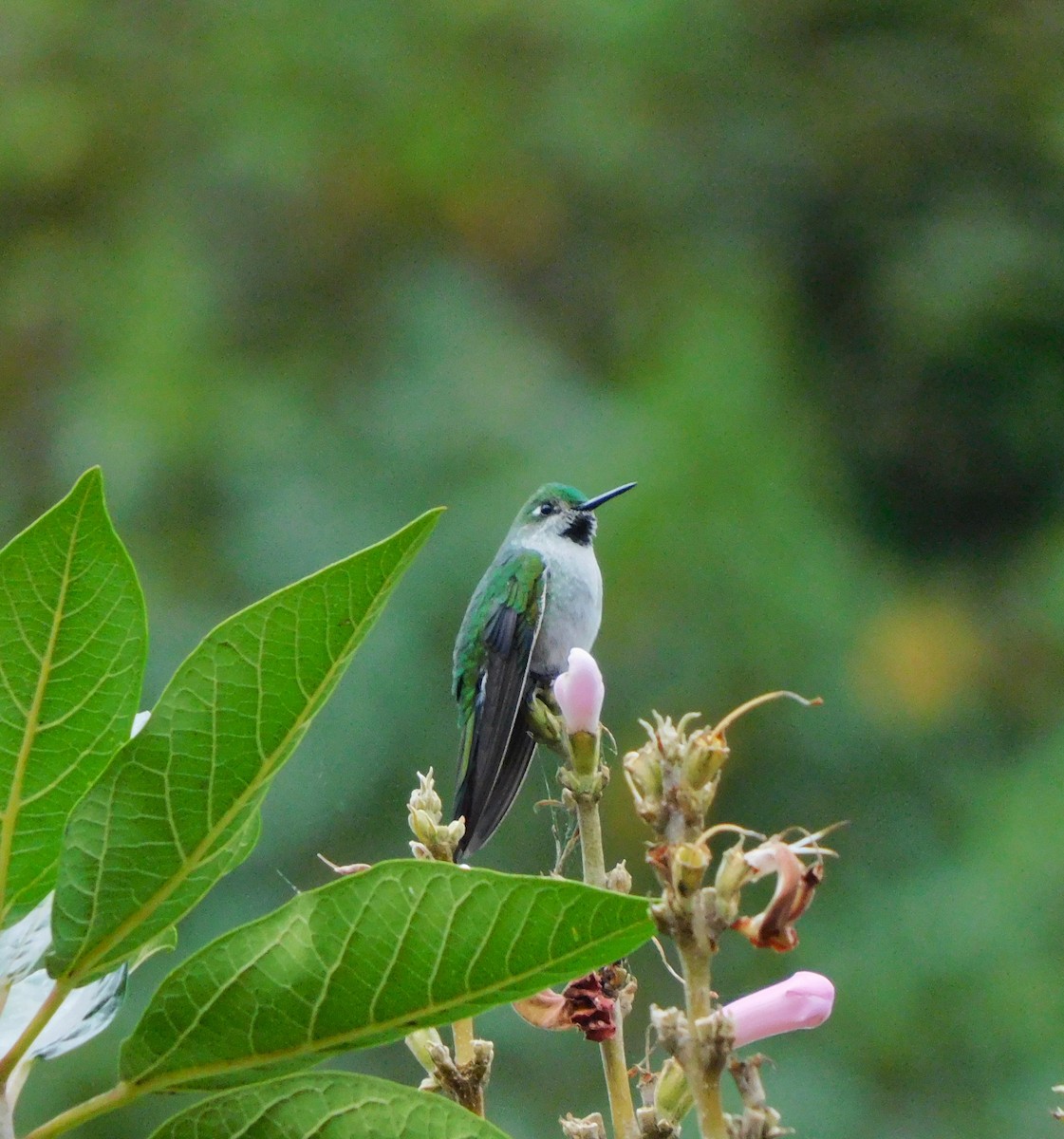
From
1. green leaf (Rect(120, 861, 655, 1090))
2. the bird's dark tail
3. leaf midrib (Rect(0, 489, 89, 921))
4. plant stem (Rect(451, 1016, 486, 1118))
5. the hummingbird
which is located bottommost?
plant stem (Rect(451, 1016, 486, 1118))

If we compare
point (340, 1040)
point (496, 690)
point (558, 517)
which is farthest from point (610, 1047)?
point (558, 517)

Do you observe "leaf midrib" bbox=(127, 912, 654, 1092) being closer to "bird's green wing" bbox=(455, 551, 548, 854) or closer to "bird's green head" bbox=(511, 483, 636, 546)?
"bird's green wing" bbox=(455, 551, 548, 854)

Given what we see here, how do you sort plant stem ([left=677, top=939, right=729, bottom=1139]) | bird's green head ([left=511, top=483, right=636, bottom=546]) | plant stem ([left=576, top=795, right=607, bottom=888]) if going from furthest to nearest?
bird's green head ([left=511, top=483, right=636, bottom=546]) < plant stem ([left=576, top=795, right=607, bottom=888]) < plant stem ([left=677, top=939, right=729, bottom=1139])

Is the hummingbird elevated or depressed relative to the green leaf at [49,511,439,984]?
elevated

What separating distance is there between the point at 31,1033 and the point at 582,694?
1.31 ft

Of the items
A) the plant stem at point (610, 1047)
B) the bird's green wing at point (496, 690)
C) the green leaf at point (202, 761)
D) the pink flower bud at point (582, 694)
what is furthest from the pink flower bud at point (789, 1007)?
the bird's green wing at point (496, 690)

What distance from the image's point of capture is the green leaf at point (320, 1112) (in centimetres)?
72

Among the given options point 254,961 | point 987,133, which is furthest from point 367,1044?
point 987,133

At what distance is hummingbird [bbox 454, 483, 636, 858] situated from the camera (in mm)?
1790

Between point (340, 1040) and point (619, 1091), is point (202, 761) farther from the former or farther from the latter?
point (619, 1091)

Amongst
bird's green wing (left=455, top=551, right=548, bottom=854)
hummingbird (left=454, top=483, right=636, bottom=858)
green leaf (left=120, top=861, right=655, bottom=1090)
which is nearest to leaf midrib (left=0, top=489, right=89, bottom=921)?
green leaf (left=120, top=861, right=655, bottom=1090)

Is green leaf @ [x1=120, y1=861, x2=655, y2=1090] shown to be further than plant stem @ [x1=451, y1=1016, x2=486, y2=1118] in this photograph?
No

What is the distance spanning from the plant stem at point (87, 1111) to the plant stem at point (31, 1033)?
1.2 inches

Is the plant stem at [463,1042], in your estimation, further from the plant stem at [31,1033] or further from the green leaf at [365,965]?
the plant stem at [31,1033]
